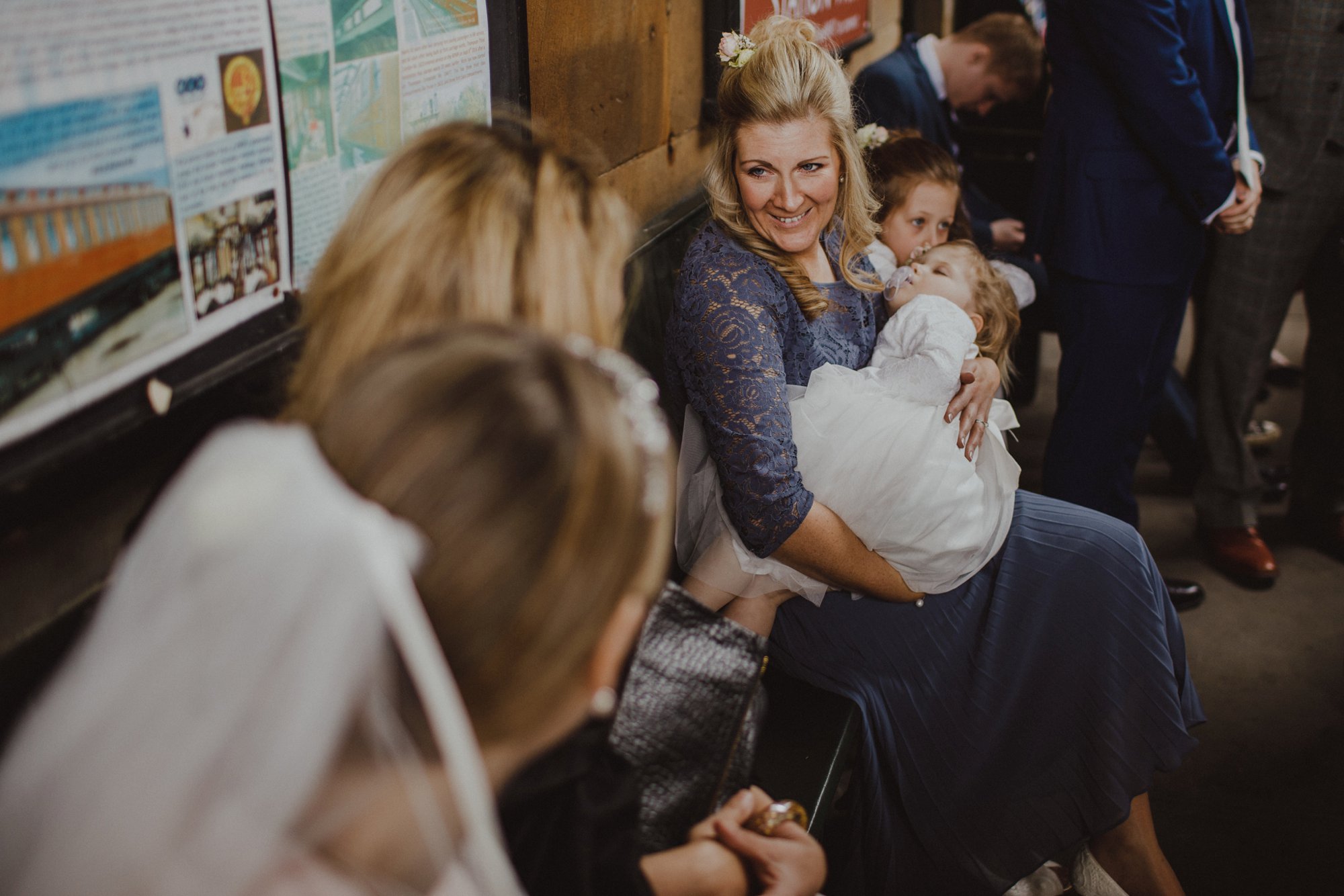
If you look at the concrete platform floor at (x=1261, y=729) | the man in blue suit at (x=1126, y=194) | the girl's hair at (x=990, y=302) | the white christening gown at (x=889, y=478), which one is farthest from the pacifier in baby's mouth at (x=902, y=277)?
the concrete platform floor at (x=1261, y=729)

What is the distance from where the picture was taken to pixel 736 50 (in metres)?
2.11

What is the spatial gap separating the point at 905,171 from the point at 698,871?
6.89 feet

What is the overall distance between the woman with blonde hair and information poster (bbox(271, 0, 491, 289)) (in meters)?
0.57

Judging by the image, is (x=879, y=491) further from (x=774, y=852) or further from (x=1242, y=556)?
(x=1242, y=556)

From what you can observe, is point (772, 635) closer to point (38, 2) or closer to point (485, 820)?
point (485, 820)

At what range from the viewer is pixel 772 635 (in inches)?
80.5

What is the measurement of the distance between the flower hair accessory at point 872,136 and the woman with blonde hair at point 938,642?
25.1 inches

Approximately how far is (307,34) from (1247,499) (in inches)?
130

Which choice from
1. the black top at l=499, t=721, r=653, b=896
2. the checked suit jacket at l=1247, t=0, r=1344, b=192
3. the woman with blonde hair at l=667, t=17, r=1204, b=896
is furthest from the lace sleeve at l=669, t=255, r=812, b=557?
the checked suit jacket at l=1247, t=0, r=1344, b=192

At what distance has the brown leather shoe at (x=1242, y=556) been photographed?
336 cm

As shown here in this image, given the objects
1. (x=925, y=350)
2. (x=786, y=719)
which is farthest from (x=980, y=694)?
(x=925, y=350)

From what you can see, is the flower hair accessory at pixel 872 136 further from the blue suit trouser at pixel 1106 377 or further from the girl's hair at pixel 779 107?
the blue suit trouser at pixel 1106 377

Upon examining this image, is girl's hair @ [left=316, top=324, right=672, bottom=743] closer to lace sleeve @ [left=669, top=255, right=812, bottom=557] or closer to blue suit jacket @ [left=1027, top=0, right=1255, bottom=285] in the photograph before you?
lace sleeve @ [left=669, top=255, right=812, bottom=557]

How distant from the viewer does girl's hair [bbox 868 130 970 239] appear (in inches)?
110
